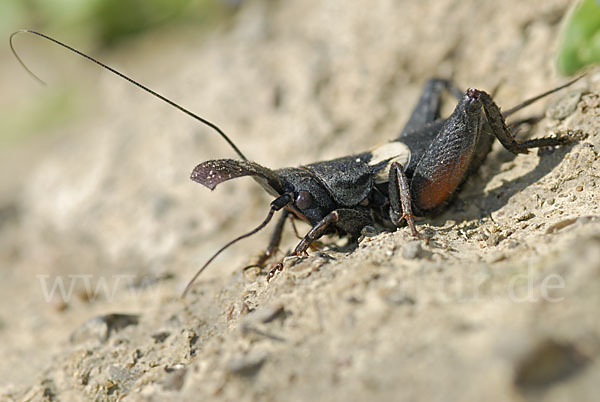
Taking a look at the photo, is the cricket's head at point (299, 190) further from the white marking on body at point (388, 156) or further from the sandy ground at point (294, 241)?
the white marking on body at point (388, 156)

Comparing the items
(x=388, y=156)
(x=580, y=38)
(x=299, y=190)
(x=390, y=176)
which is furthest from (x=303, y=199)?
(x=580, y=38)

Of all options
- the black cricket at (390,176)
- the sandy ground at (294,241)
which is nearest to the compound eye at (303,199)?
the black cricket at (390,176)

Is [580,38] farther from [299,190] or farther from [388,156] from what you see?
[299,190]

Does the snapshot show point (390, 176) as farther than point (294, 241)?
No

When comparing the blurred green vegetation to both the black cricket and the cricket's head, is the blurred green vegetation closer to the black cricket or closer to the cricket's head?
the black cricket

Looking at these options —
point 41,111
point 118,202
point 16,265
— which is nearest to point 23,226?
point 16,265

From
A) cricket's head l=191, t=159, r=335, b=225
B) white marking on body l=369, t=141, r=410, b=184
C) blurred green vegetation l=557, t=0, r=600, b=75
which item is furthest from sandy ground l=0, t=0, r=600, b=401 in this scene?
white marking on body l=369, t=141, r=410, b=184
